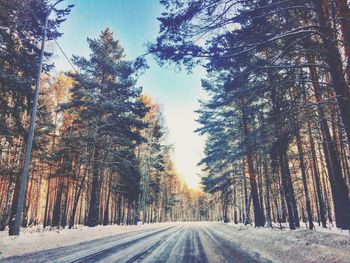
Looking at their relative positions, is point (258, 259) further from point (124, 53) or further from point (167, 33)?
point (124, 53)

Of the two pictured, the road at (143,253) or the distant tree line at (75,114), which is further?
the distant tree line at (75,114)

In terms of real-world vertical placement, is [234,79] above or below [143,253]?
above

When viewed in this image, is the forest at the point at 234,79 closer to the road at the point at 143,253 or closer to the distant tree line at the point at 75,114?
the distant tree line at the point at 75,114

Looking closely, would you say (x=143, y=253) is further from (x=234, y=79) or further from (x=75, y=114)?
(x=75, y=114)

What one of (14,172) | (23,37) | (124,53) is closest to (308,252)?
(23,37)

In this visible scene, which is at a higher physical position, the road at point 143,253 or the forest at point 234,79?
the forest at point 234,79

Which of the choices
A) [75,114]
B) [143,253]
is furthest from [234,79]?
[75,114]

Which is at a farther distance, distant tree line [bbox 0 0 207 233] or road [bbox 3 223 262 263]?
distant tree line [bbox 0 0 207 233]

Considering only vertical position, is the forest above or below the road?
above

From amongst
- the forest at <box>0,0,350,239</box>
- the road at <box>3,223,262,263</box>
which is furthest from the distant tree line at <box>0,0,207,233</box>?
the road at <box>3,223,262,263</box>

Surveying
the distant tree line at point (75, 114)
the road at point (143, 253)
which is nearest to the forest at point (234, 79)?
the distant tree line at point (75, 114)

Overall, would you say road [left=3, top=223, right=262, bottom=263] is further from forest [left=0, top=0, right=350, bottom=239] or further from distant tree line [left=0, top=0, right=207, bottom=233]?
distant tree line [left=0, top=0, right=207, bottom=233]

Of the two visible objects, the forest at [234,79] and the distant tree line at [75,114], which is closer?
the forest at [234,79]

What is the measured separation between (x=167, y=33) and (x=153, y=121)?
2780 centimetres
